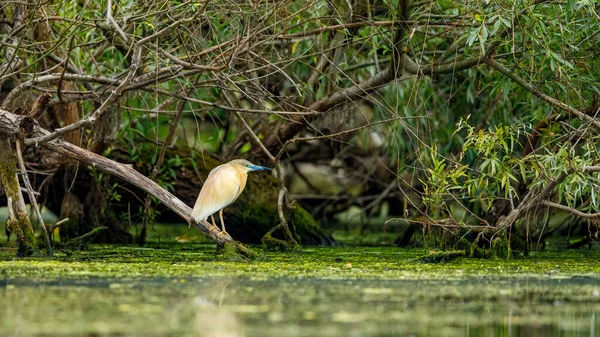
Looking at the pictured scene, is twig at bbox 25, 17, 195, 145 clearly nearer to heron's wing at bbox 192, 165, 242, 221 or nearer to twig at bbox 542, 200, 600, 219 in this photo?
heron's wing at bbox 192, 165, 242, 221

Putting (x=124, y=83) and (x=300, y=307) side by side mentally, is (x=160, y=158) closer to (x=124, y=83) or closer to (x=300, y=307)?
(x=124, y=83)

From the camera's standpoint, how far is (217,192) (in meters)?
8.45

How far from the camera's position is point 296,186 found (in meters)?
15.3

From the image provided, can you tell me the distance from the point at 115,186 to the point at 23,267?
3.24 metres

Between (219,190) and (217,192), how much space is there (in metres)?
0.04

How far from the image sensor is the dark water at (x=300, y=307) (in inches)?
187

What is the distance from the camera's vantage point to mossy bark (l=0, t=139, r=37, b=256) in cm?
809

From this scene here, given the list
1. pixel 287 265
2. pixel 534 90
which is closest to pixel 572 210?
pixel 534 90

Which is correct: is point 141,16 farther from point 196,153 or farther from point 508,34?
point 196,153

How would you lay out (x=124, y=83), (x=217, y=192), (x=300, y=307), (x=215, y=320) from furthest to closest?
(x=217, y=192) < (x=124, y=83) < (x=300, y=307) < (x=215, y=320)

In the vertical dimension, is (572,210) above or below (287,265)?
above

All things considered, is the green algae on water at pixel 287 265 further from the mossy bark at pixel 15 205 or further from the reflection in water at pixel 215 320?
the reflection in water at pixel 215 320

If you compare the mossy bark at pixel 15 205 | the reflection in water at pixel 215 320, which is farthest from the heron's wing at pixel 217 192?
the reflection in water at pixel 215 320

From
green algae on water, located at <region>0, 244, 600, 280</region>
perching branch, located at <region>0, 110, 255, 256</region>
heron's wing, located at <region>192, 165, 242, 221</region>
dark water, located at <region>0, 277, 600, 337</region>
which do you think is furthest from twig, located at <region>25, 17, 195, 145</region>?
dark water, located at <region>0, 277, 600, 337</region>
